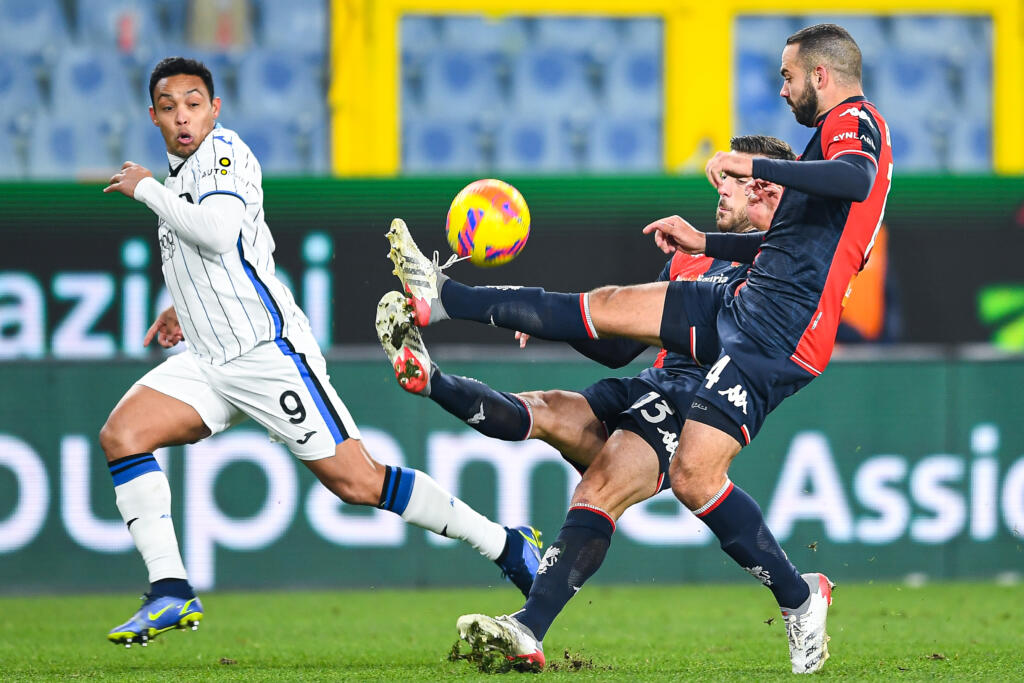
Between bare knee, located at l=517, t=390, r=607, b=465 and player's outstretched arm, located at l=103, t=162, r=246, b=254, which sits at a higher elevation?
player's outstretched arm, located at l=103, t=162, r=246, b=254

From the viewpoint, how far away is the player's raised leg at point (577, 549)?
4.73 metres

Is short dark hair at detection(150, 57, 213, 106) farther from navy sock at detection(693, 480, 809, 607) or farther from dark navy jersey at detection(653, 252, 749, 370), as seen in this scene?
navy sock at detection(693, 480, 809, 607)

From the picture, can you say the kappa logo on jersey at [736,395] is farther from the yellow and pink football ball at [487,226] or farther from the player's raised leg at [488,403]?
the yellow and pink football ball at [487,226]

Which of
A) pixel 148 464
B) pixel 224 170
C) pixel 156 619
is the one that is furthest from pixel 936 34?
pixel 156 619

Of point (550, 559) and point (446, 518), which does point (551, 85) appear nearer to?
point (446, 518)

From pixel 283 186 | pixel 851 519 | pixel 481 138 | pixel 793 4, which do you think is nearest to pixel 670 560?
pixel 851 519

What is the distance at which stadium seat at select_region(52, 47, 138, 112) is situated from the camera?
11.2m

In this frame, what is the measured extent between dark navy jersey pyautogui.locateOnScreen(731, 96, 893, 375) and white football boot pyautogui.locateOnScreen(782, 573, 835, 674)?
2.46 feet

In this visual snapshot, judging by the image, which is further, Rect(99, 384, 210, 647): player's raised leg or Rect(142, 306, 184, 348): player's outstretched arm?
Rect(142, 306, 184, 348): player's outstretched arm

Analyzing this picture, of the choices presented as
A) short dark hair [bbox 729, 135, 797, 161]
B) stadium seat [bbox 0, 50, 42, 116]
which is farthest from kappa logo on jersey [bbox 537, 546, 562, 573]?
stadium seat [bbox 0, 50, 42, 116]

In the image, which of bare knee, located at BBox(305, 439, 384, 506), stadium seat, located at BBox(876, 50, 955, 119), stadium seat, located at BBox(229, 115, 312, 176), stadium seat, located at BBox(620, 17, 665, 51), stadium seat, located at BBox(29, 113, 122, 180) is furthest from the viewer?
stadium seat, located at BBox(876, 50, 955, 119)

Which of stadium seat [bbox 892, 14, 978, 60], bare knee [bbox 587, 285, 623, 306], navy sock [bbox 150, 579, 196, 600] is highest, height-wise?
stadium seat [bbox 892, 14, 978, 60]

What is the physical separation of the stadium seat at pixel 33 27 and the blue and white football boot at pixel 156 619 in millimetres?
7366

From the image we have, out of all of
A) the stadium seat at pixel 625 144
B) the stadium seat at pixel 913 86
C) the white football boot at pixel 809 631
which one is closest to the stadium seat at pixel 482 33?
the stadium seat at pixel 625 144
